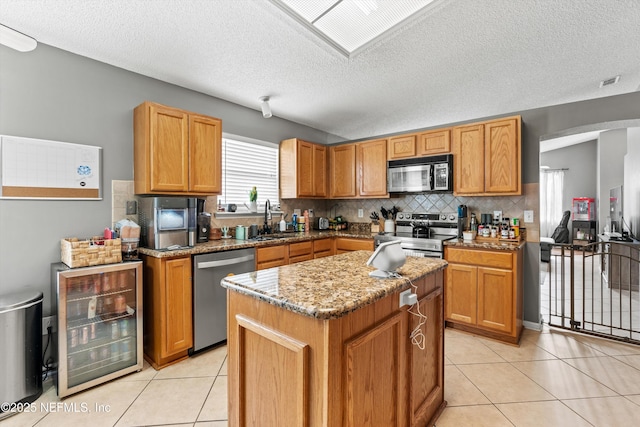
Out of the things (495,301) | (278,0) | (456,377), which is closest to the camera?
(278,0)

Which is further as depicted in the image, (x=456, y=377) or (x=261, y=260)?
(x=261, y=260)

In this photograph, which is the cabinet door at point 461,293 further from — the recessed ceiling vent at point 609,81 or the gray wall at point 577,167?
the gray wall at point 577,167

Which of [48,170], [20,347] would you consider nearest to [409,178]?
[48,170]

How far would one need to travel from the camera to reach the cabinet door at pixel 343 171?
431 centimetres

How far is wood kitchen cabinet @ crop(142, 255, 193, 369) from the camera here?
2.37m

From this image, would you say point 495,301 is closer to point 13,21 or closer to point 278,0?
point 278,0

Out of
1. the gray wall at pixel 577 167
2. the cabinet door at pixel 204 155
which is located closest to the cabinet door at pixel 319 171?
the cabinet door at pixel 204 155

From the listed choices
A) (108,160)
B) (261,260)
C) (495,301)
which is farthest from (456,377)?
(108,160)

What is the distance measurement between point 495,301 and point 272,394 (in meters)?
2.59

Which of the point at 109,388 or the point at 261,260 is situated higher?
the point at 261,260

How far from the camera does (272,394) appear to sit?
116 cm

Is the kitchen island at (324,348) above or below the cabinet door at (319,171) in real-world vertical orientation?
below

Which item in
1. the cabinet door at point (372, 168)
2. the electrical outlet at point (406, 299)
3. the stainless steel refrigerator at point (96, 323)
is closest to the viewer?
the electrical outlet at point (406, 299)

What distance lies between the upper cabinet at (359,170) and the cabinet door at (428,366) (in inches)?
95.3
